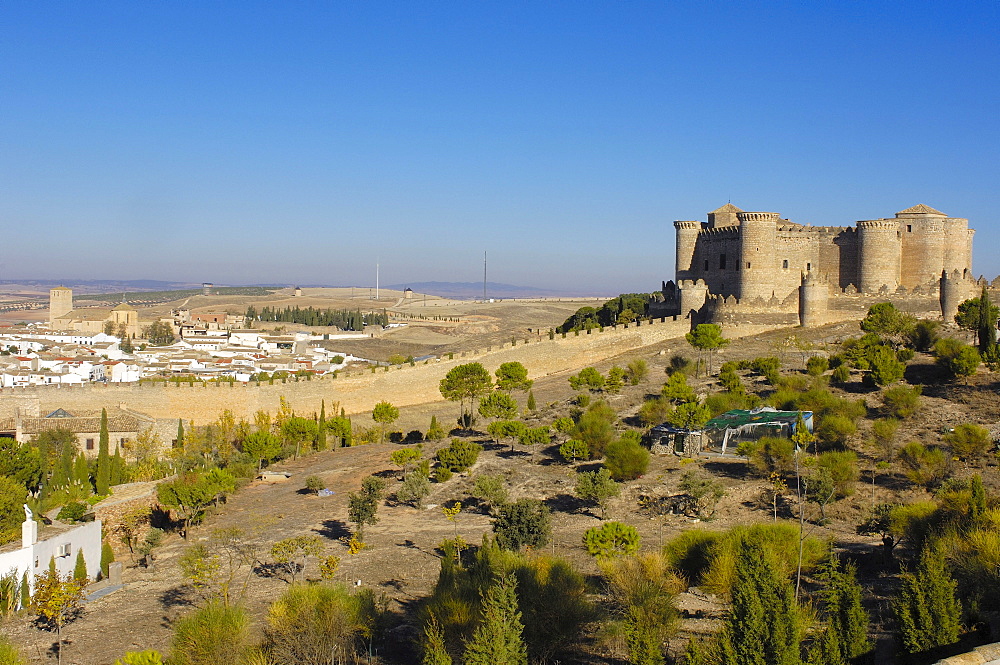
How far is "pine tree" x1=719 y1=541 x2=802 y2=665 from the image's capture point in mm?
8508

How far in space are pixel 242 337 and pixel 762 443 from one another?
1925 inches

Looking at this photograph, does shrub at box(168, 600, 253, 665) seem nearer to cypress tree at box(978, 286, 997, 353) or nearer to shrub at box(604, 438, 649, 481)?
shrub at box(604, 438, 649, 481)

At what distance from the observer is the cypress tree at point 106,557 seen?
50.4 ft

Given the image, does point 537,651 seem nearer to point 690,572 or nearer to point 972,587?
point 690,572

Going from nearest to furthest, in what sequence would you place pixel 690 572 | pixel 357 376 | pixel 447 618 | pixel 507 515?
1. pixel 447 618
2. pixel 690 572
3. pixel 507 515
4. pixel 357 376

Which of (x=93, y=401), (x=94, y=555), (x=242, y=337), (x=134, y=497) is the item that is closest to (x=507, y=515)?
(x=94, y=555)

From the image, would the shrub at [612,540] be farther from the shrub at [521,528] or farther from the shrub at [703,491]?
the shrub at [703,491]

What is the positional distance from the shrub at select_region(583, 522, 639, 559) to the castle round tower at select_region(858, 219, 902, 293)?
62.2ft

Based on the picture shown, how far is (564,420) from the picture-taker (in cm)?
2023

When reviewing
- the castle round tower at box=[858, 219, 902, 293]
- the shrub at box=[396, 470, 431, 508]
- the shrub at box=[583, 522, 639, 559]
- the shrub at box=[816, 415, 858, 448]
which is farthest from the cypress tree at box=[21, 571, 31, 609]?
the castle round tower at box=[858, 219, 902, 293]

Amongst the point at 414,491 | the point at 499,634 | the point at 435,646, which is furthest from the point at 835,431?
the point at 435,646

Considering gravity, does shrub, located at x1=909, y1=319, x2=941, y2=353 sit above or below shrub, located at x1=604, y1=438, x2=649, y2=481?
above

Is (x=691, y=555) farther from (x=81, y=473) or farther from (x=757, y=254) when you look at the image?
(x=757, y=254)

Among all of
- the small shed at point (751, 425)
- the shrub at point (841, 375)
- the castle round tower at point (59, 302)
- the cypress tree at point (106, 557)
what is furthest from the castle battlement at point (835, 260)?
the castle round tower at point (59, 302)
